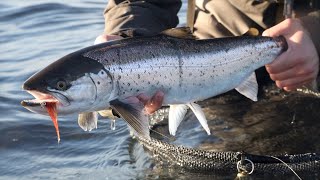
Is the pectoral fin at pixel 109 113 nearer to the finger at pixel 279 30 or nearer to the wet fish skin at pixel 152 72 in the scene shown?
the wet fish skin at pixel 152 72

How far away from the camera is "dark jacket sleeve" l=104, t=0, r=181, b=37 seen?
13.8 feet

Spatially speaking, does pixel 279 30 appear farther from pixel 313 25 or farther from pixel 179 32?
pixel 179 32

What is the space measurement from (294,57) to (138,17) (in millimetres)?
1174

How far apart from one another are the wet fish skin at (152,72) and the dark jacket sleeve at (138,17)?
2.51ft

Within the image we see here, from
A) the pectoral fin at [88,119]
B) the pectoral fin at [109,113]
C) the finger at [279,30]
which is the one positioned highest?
the finger at [279,30]

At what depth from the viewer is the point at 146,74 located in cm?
326

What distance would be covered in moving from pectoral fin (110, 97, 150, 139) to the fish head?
7 centimetres

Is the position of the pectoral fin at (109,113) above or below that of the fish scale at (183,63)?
below

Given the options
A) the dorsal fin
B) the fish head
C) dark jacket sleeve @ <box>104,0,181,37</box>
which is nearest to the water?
dark jacket sleeve @ <box>104,0,181,37</box>

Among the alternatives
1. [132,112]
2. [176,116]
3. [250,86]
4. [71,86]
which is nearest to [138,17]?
[176,116]

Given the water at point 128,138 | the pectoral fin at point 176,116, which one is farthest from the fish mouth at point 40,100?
the water at point 128,138

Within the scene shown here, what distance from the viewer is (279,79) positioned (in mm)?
3879

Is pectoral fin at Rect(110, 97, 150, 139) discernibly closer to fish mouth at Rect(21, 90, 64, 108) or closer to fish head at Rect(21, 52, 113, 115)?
fish head at Rect(21, 52, 113, 115)

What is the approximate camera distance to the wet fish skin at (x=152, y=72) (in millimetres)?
3037
